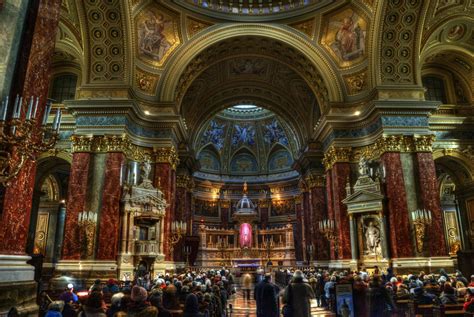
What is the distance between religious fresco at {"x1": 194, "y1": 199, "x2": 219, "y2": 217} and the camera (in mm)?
32750

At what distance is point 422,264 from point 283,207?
19666 millimetres

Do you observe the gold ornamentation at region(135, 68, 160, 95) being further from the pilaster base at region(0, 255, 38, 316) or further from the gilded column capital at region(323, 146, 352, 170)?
the pilaster base at region(0, 255, 38, 316)

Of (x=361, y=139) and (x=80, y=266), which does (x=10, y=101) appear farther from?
(x=361, y=139)

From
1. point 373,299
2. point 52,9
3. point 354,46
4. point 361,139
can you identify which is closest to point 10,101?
point 52,9

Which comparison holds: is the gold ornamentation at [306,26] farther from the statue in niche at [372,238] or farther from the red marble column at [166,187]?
the statue in niche at [372,238]

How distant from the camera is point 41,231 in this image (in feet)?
75.6

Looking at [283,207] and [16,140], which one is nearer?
[16,140]

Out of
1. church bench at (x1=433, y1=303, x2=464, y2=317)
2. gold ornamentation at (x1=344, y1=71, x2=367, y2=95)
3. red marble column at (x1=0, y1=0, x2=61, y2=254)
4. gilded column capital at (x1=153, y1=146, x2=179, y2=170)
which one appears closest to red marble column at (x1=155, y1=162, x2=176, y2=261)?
gilded column capital at (x1=153, y1=146, x2=179, y2=170)

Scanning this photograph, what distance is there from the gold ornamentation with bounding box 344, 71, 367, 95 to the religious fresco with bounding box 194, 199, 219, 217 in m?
18.5

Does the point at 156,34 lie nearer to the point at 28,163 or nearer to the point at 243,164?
the point at 28,163

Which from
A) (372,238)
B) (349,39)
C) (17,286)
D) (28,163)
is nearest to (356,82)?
(349,39)

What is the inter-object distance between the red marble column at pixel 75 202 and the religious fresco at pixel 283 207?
21499 mm

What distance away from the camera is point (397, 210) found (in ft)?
48.3

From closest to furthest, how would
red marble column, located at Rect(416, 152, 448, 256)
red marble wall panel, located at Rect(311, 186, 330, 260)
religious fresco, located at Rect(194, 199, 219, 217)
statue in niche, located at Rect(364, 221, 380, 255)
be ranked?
red marble column, located at Rect(416, 152, 448, 256) < statue in niche, located at Rect(364, 221, 380, 255) < red marble wall panel, located at Rect(311, 186, 330, 260) < religious fresco, located at Rect(194, 199, 219, 217)
